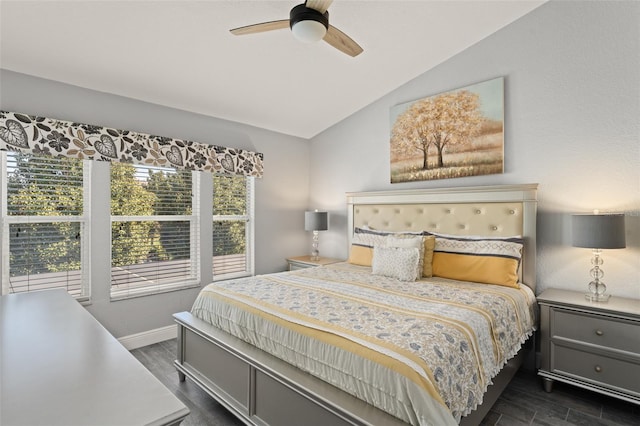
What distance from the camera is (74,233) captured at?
300cm

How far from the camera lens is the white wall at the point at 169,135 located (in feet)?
9.28

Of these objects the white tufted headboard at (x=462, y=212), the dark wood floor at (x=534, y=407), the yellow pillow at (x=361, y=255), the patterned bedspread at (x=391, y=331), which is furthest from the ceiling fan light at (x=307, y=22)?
the dark wood floor at (x=534, y=407)

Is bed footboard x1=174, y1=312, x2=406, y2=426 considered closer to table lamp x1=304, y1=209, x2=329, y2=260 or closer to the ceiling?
table lamp x1=304, y1=209, x2=329, y2=260

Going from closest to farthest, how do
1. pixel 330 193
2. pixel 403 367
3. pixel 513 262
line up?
pixel 403 367, pixel 513 262, pixel 330 193

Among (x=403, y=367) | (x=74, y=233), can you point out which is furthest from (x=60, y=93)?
(x=403, y=367)

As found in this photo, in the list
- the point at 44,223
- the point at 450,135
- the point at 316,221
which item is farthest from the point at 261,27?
the point at 316,221

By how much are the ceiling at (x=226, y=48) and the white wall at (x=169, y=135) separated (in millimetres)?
113

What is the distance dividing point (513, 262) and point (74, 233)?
3.89 metres

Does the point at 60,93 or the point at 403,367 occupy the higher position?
the point at 60,93

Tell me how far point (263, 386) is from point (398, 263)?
1559 millimetres

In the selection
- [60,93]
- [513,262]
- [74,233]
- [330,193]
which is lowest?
[513,262]

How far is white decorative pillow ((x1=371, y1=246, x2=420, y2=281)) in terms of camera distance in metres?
2.85

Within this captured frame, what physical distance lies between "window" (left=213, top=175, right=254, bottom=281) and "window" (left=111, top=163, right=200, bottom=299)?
0.27 metres

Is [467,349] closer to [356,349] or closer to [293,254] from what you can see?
[356,349]
